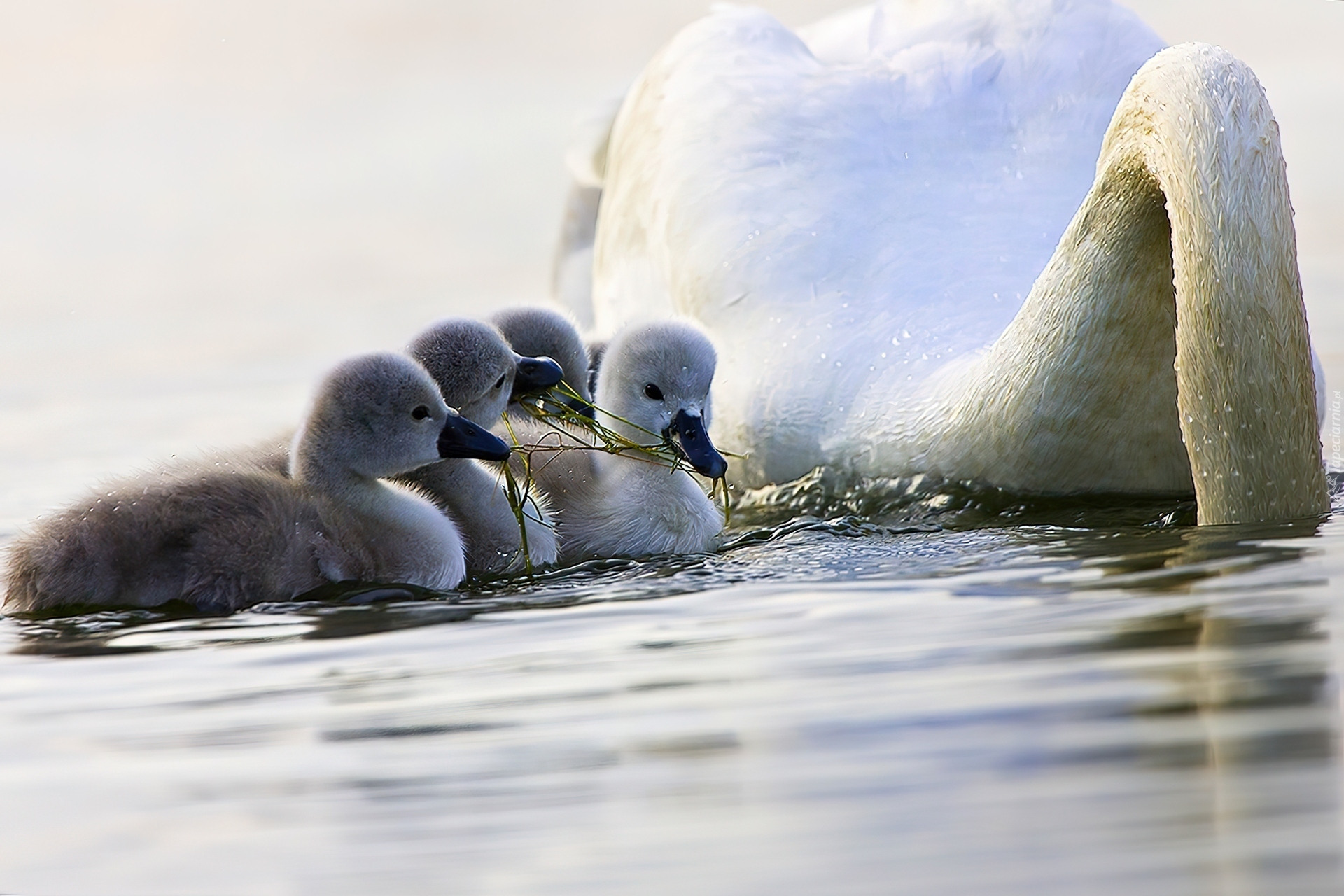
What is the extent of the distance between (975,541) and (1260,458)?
1.82 feet

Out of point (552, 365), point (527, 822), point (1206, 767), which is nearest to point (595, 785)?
point (527, 822)

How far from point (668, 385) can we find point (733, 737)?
233 cm

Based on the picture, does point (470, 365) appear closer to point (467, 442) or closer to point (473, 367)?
point (473, 367)

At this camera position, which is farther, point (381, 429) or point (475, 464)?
point (475, 464)

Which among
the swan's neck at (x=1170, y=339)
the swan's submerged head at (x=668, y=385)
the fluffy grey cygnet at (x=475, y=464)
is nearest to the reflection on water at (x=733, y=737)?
the swan's neck at (x=1170, y=339)

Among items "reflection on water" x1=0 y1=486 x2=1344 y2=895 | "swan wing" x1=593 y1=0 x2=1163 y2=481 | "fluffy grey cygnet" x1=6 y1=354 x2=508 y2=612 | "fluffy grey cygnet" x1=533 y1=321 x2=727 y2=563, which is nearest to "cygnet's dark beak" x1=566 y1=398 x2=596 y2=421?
"fluffy grey cygnet" x1=533 y1=321 x2=727 y2=563

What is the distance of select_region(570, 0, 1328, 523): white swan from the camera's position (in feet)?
12.2

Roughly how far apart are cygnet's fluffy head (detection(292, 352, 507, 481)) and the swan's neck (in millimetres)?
1188

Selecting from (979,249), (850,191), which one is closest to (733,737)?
(979,249)

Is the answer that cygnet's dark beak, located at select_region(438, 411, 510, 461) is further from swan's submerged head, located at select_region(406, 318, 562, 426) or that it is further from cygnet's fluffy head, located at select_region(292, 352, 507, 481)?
swan's submerged head, located at select_region(406, 318, 562, 426)

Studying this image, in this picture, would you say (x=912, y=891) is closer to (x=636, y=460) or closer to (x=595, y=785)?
(x=595, y=785)

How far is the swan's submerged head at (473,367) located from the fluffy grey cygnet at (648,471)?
190mm

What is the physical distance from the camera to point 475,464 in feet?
14.4

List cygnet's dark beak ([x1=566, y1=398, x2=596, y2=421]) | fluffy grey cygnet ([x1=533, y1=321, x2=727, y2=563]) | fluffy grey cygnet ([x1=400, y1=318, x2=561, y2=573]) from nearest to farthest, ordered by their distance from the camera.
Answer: fluffy grey cygnet ([x1=400, y1=318, x2=561, y2=573]) → fluffy grey cygnet ([x1=533, y1=321, x2=727, y2=563]) → cygnet's dark beak ([x1=566, y1=398, x2=596, y2=421])
